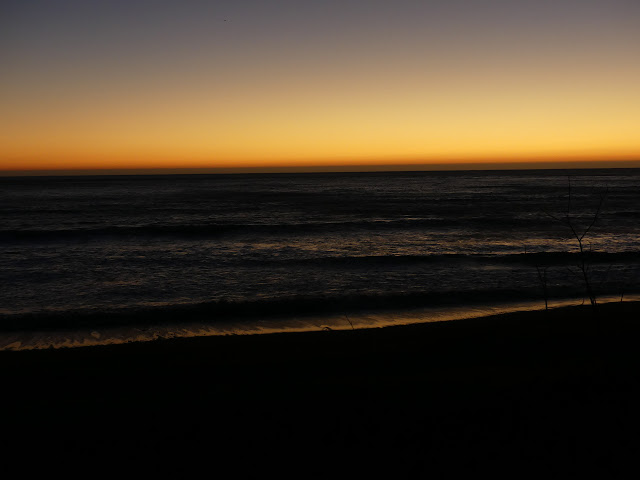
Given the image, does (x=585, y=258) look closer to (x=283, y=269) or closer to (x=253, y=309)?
(x=283, y=269)

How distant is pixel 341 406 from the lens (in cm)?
505

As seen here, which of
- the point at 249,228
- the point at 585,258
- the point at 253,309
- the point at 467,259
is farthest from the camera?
the point at 249,228

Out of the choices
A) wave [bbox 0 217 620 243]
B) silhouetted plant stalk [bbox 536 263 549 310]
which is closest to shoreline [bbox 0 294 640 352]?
silhouetted plant stalk [bbox 536 263 549 310]

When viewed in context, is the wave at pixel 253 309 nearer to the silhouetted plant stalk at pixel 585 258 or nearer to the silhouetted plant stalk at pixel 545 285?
the silhouetted plant stalk at pixel 545 285

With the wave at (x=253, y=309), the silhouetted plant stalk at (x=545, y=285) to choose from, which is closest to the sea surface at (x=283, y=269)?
the wave at (x=253, y=309)

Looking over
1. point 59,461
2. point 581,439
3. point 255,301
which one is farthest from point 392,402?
point 255,301

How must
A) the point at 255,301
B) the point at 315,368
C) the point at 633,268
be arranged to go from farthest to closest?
the point at 633,268, the point at 255,301, the point at 315,368

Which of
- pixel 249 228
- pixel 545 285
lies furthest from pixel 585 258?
pixel 249 228

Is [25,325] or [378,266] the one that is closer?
[25,325]

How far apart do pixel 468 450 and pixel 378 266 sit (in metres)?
13.3

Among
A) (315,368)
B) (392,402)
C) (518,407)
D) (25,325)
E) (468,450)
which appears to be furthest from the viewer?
(25,325)

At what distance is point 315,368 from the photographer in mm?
6887

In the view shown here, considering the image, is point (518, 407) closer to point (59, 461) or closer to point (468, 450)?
point (468, 450)

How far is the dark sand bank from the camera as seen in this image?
3947 mm
